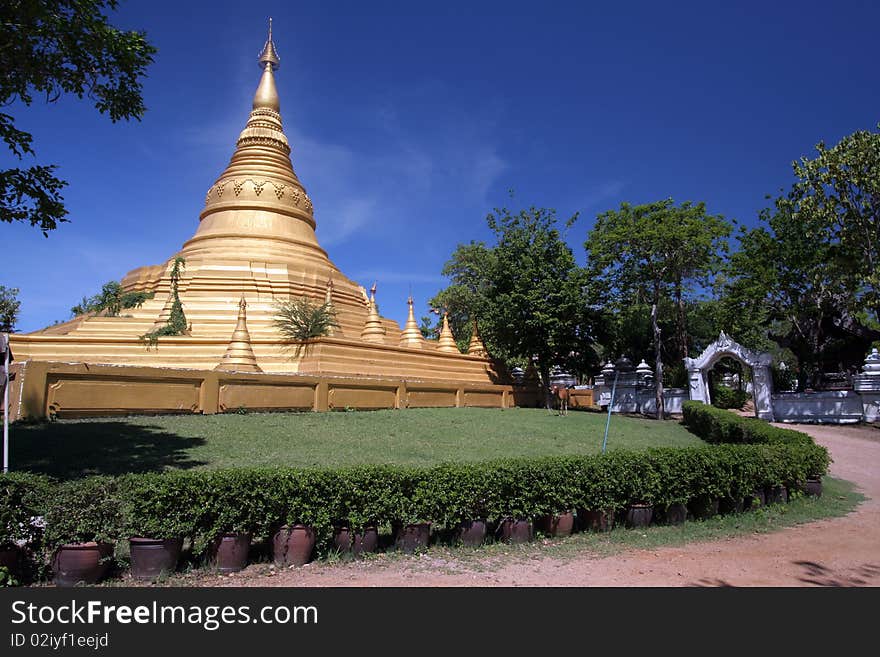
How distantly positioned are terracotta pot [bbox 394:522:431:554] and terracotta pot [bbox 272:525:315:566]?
977 mm

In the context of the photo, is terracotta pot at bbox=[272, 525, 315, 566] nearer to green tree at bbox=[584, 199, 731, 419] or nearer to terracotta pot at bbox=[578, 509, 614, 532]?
terracotta pot at bbox=[578, 509, 614, 532]

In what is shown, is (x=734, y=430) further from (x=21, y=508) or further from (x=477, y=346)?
(x=477, y=346)

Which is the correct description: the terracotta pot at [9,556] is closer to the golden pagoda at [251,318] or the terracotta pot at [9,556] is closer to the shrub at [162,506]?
the shrub at [162,506]

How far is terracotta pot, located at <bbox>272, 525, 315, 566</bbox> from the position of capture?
5.82m

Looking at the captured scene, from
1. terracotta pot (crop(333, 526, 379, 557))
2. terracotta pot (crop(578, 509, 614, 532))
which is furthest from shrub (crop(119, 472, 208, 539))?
terracotta pot (crop(578, 509, 614, 532))

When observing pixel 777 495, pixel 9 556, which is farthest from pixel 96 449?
pixel 777 495

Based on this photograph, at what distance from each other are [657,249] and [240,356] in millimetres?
18035

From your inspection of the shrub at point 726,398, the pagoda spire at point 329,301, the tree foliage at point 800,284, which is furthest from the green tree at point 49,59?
the shrub at point 726,398

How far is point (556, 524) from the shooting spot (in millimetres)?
6973

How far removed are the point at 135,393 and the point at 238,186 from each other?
1849cm

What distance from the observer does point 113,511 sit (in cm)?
531

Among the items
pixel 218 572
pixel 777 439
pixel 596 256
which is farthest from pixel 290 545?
pixel 596 256
